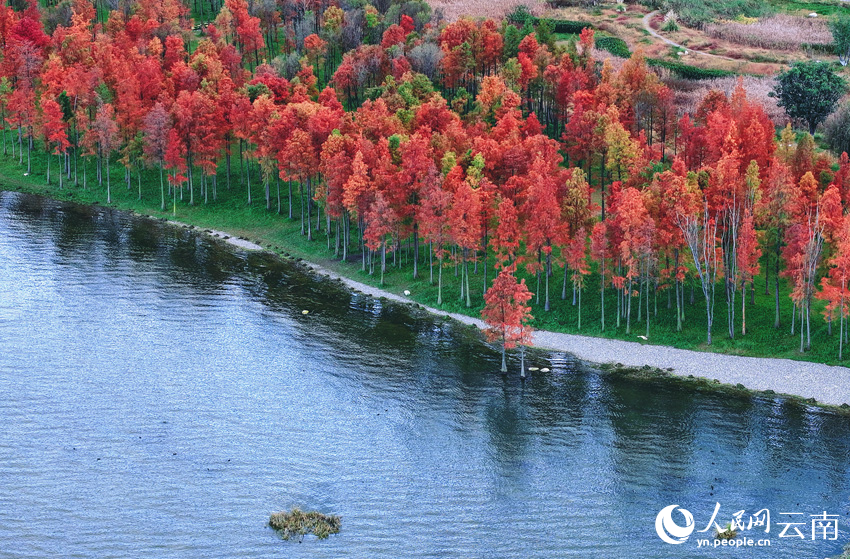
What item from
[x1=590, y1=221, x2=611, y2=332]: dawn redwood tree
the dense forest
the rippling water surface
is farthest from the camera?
[x1=590, y1=221, x2=611, y2=332]: dawn redwood tree

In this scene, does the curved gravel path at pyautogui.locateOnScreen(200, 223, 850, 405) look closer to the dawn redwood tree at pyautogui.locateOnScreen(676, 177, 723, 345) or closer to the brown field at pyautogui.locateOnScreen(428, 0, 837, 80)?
the dawn redwood tree at pyautogui.locateOnScreen(676, 177, 723, 345)

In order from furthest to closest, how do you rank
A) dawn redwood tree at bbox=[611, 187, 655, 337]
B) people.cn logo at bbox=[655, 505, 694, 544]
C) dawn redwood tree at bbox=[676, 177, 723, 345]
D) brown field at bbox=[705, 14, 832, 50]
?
brown field at bbox=[705, 14, 832, 50], dawn redwood tree at bbox=[611, 187, 655, 337], dawn redwood tree at bbox=[676, 177, 723, 345], people.cn logo at bbox=[655, 505, 694, 544]

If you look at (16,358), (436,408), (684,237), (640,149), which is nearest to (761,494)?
(436,408)

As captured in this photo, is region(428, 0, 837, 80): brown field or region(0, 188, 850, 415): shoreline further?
region(428, 0, 837, 80): brown field

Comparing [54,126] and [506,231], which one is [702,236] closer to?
[506,231]

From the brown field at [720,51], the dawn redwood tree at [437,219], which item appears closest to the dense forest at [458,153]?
the dawn redwood tree at [437,219]

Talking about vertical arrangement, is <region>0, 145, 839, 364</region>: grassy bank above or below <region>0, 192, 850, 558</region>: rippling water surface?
above

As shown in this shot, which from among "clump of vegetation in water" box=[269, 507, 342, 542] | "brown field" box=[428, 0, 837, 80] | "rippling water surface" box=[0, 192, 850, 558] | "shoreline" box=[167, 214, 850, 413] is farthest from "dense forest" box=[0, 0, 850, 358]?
"clump of vegetation in water" box=[269, 507, 342, 542]
